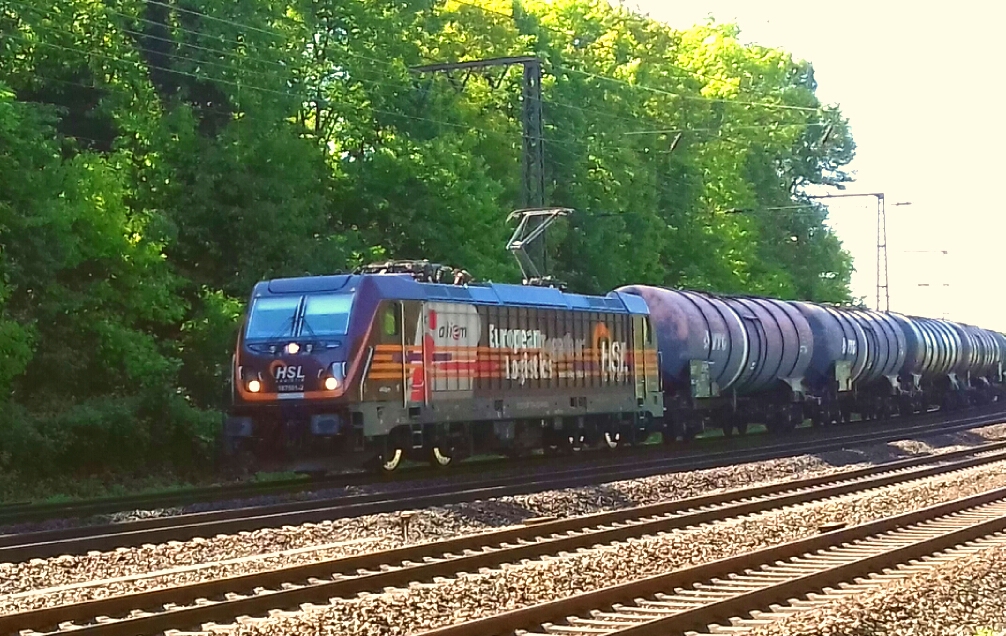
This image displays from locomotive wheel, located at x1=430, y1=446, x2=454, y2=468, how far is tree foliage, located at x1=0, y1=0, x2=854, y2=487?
436cm

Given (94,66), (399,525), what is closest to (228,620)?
(399,525)

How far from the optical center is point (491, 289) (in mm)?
24438

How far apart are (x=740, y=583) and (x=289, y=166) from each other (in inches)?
755

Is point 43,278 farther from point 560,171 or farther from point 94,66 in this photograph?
point 560,171

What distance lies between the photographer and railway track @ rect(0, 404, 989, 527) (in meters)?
17.7

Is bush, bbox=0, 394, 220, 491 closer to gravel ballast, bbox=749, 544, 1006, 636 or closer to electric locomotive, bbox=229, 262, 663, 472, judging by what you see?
electric locomotive, bbox=229, 262, 663, 472

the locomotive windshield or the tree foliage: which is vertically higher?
the tree foliage

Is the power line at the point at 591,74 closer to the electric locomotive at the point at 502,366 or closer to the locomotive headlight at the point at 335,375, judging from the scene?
the electric locomotive at the point at 502,366

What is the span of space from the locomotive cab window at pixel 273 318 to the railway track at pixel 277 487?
2.17 m

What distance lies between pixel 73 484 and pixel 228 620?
12.6m

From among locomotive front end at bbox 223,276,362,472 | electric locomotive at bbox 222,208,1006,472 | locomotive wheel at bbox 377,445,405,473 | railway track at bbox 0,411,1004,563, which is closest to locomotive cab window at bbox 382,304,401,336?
electric locomotive at bbox 222,208,1006,472

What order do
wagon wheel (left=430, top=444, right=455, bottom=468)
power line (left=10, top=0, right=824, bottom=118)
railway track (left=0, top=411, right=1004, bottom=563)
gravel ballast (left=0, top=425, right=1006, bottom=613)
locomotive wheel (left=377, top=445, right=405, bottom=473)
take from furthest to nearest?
power line (left=10, top=0, right=824, bottom=118), wagon wheel (left=430, top=444, right=455, bottom=468), locomotive wheel (left=377, top=445, right=405, bottom=473), railway track (left=0, top=411, right=1004, bottom=563), gravel ballast (left=0, top=425, right=1006, bottom=613)

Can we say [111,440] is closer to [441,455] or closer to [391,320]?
[441,455]

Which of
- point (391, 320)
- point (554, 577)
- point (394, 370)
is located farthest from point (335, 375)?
point (554, 577)
